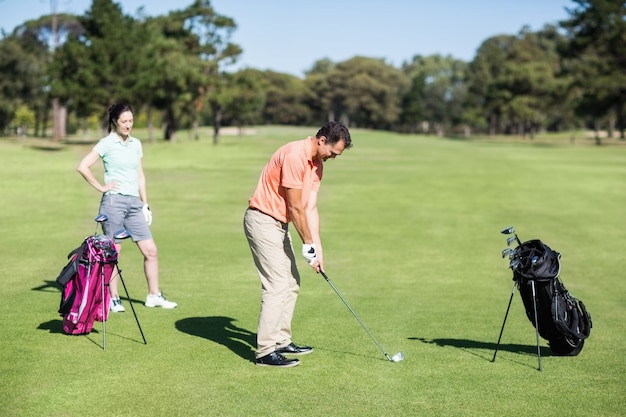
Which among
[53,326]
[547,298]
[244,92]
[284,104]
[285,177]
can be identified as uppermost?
[244,92]

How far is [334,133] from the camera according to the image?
6.71 meters

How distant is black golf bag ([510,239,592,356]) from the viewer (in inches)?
277

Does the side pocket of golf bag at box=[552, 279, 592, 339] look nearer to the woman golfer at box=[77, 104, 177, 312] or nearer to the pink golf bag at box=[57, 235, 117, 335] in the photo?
the pink golf bag at box=[57, 235, 117, 335]

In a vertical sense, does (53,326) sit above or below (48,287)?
above

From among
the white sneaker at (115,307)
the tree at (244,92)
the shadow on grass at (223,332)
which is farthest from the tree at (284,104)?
the shadow on grass at (223,332)

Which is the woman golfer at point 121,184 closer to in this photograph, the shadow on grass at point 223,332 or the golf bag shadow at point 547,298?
the shadow on grass at point 223,332

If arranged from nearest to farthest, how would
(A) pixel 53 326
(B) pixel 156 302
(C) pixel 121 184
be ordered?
1. (A) pixel 53 326
2. (C) pixel 121 184
3. (B) pixel 156 302

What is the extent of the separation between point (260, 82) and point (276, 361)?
3078 inches

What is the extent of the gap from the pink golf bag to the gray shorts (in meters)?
1.13

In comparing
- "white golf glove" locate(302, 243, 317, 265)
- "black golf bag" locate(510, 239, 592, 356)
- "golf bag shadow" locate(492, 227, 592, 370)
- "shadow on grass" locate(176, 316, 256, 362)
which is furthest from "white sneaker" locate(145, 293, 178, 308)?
"black golf bag" locate(510, 239, 592, 356)

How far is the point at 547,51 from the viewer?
140375 millimetres

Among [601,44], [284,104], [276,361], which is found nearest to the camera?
[276,361]

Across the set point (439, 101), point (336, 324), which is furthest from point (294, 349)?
point (439, 101)

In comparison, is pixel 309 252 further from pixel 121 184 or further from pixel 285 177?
pixel 121 184
